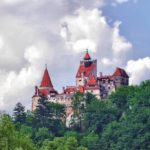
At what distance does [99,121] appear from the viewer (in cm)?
11888

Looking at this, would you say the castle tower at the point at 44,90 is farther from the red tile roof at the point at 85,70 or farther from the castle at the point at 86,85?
the red tile roof at the point at 85,70

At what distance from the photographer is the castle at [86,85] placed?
130m

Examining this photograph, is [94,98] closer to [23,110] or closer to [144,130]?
[23,110]

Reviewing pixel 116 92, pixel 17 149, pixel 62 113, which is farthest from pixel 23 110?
pixel 17 149

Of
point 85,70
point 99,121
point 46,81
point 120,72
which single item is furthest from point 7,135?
point 46,81

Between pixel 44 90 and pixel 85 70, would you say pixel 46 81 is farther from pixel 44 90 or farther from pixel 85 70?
pixel 85 70

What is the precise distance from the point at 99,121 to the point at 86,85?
46.8 feet

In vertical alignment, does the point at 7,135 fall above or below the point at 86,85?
below

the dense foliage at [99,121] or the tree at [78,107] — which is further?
the tree at [78,107]

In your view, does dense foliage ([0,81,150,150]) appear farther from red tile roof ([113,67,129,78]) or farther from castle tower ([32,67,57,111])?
red tile roof ([113,67,129,78])

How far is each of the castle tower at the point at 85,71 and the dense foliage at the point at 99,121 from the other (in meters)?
7.13

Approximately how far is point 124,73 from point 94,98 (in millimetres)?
8833

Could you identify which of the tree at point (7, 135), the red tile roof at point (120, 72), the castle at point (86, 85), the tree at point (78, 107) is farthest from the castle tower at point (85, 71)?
the tree at point (7, 135)

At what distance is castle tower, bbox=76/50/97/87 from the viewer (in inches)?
5290
